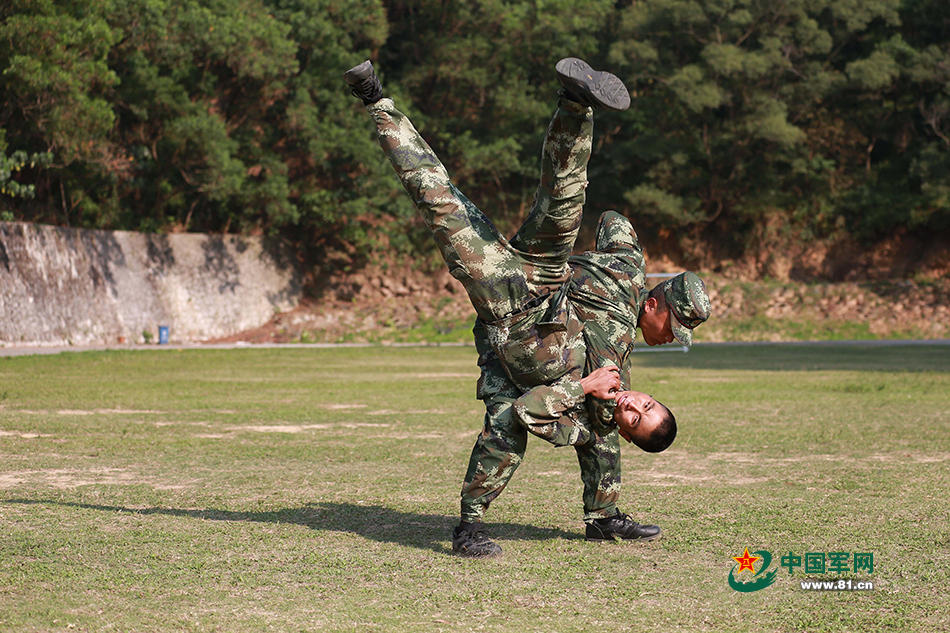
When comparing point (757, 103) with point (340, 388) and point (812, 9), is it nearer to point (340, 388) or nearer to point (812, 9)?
point (812, 9)

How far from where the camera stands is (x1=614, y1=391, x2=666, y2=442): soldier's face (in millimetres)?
5504

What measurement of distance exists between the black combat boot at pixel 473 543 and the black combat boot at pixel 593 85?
2.32m

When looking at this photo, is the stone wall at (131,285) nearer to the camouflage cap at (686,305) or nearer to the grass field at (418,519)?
the grass field at (418,519)

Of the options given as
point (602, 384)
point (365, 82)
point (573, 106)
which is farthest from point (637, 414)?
point (365, 82)

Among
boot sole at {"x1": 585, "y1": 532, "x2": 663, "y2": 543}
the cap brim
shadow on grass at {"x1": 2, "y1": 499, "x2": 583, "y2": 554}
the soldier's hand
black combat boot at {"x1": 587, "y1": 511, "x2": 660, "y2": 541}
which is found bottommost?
shadow on grass at {"x1": 2, "y1": 499, "x2": 583, "y2": 554}

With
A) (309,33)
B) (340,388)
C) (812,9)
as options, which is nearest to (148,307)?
(309,33)

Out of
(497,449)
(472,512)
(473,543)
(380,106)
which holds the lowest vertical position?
(473,543)

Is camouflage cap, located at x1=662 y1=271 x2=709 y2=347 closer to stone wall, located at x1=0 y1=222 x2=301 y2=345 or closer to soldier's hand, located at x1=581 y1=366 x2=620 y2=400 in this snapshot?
soldier's hand, located at x1=581 y1=366 x2=620 y2=400

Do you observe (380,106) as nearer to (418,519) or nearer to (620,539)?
(418,519)

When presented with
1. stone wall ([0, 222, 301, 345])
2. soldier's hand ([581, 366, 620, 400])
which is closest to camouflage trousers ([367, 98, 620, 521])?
soldier's hand ([581, 366, 620, 400])

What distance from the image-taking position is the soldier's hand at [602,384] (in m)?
5.71

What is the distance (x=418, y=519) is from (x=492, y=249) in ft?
6.80

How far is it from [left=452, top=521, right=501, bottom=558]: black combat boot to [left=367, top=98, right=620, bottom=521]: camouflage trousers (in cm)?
6

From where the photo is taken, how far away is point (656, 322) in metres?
6.13
